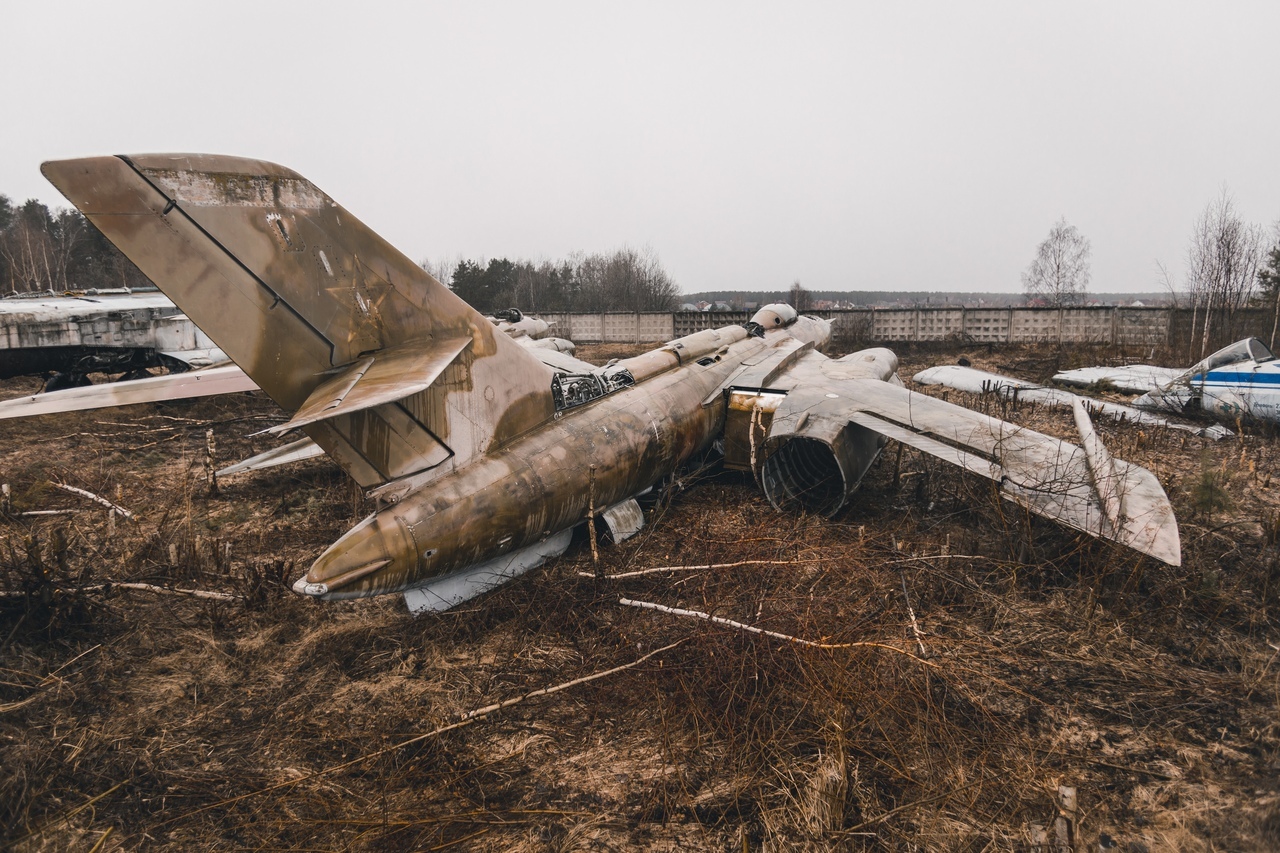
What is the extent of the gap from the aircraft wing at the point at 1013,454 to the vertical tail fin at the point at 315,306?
11.5 ft

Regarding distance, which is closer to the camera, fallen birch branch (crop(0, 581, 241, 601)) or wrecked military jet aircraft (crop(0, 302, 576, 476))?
fallen birch branch (crop(0, 581, 241, 601))

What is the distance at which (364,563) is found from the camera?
438 centimetres

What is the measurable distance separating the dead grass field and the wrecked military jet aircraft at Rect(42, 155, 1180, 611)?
497mm

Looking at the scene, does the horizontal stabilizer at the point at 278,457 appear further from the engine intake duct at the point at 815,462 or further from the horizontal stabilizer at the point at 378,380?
the engine intake duct at the point at 815,462

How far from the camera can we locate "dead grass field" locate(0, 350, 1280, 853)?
10.4ft

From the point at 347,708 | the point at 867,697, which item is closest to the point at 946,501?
the point at 867,697

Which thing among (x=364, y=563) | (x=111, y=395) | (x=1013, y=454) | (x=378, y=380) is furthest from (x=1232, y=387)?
(x=111, y=395)

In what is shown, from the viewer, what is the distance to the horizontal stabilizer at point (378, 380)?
141 inches

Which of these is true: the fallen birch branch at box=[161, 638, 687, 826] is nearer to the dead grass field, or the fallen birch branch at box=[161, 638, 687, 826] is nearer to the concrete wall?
the dead grass field

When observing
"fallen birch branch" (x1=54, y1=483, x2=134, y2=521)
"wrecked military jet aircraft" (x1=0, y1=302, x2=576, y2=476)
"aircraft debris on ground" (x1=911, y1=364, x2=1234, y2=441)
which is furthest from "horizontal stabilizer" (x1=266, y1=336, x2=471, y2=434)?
"aircraft debris on ground" (x1=911, y1=364, x2=1234, y2=441)

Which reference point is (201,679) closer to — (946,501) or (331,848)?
(331,848)

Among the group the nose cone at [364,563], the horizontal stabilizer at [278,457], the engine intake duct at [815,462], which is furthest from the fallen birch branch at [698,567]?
the horizontal stabilizer at [278,457]

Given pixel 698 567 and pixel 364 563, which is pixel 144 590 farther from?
pixel 698 567

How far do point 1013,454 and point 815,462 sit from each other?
273cm
